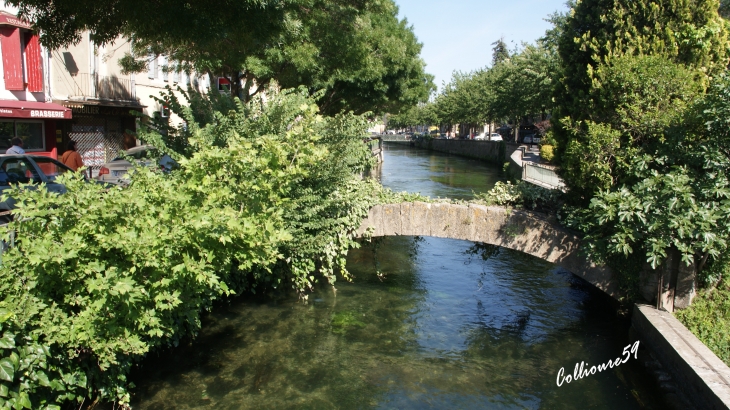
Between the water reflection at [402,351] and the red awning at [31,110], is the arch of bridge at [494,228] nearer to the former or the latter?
the water reflection at [402,351]

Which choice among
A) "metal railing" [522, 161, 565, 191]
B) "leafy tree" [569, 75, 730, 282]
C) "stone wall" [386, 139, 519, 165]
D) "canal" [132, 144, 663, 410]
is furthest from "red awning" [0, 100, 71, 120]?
"stone wall" [386, 139, 519, 165]

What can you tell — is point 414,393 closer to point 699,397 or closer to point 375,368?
point 375,368

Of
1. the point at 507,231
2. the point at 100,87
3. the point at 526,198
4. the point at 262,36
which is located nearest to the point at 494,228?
the point at 507,231

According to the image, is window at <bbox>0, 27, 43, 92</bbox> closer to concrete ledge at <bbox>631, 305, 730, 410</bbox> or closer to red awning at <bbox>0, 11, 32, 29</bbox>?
red awning at <bbox>0, 11, 32, 29</bbox>

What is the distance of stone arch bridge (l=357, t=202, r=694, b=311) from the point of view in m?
7.44

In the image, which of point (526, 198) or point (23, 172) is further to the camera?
point (23, 172)

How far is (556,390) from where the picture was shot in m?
6.43

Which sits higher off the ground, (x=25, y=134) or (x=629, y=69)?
(x=629, y=69)

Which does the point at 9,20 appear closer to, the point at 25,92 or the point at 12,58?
the point at 12,58

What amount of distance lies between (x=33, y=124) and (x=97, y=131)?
327cm

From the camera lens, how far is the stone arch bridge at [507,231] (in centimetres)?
744

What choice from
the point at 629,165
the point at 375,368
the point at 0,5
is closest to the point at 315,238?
the point at 375,368

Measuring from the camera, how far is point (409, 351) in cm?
729

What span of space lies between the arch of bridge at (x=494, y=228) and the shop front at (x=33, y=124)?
11866 millimetres
